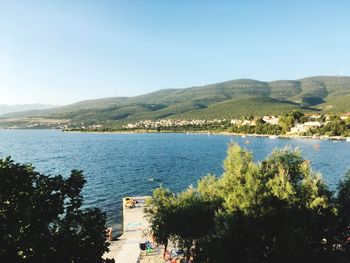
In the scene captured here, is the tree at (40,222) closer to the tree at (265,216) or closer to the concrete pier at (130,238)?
the tree at (265,216)

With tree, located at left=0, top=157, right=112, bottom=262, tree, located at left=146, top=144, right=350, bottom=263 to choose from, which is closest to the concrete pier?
tree, located at left=146, top=144, right=350, bottom=263

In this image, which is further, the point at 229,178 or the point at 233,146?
the point at 233,146

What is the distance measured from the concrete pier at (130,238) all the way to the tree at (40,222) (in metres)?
18.9

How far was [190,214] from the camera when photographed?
31.8 metres

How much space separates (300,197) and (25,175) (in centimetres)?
2158

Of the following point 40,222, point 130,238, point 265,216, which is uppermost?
point 40,222

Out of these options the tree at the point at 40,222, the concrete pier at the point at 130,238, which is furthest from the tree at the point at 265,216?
the tree at the point at 40,222

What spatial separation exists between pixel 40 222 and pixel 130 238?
28.1 m

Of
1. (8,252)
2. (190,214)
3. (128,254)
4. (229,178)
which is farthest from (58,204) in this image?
(128,254)

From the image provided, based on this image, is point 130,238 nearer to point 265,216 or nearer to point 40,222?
point 265,216

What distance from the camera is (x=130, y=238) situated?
43438 millimetres

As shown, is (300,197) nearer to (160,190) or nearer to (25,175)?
(160,190)

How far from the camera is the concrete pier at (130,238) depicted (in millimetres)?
36562

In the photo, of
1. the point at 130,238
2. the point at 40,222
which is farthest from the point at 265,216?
the point at 130,238
